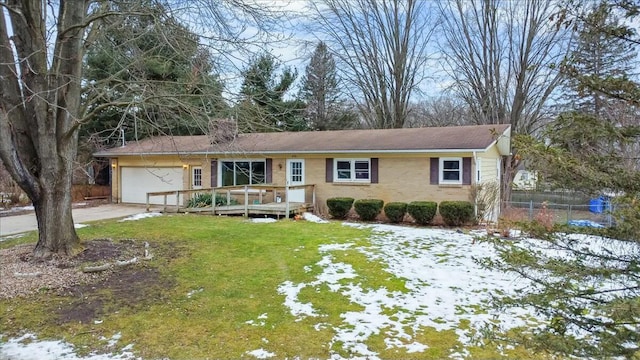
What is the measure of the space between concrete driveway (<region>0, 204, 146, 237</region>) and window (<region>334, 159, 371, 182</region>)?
27.2 ft

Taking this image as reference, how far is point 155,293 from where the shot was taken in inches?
232

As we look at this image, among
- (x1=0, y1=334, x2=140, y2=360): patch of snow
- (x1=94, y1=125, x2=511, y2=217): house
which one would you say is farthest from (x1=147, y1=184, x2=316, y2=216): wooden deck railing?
(x1=0, y1=334, x2=140, y2=360): patch of snow

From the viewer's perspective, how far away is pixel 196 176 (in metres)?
18.6

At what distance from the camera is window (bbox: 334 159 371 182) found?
15531mm

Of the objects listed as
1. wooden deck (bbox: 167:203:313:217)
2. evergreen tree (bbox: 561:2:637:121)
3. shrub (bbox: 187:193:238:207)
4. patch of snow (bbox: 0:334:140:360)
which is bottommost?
patch of snow (bbox: 0:334:140:360)

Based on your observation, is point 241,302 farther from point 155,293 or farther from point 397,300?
point 397,300

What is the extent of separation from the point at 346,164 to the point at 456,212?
4.79 m

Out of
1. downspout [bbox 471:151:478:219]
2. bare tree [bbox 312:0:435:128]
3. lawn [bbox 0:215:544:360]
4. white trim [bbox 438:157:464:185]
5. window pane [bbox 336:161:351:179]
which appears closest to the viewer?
lawn [bbox 0:215:544:360]

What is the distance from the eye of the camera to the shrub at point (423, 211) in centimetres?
1313

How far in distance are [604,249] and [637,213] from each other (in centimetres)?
37

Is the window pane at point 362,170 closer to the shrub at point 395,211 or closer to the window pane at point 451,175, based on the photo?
the shrub at point 395,211

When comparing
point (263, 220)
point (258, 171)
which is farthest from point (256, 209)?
point (258, 171)

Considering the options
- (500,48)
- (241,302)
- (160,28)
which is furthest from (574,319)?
(500,48)

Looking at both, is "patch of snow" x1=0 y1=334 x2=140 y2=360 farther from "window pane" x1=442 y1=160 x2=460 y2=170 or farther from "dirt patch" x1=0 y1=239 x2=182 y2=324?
"window pane" x1=442 y1=160 x2=460 y2=170
